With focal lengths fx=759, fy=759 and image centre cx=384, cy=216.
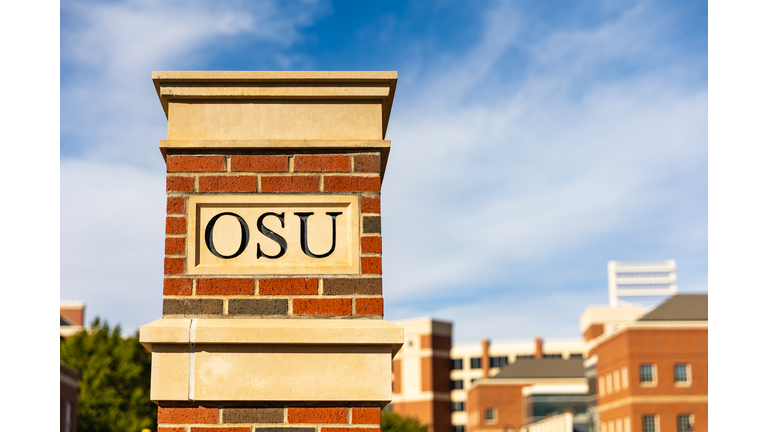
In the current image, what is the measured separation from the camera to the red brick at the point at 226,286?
3371mm

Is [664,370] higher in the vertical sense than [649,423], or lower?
higher

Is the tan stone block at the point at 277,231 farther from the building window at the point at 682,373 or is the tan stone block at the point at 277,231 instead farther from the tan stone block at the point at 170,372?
the building window at the point at 682,373

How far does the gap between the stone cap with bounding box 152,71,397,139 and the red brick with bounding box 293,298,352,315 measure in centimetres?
94

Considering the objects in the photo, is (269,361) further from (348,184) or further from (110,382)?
(110,382)

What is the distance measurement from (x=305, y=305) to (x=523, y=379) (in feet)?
267

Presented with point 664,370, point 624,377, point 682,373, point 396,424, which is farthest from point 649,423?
point 396,424

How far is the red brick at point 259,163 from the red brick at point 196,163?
61mm

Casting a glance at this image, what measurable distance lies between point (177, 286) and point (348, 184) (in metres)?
0.89

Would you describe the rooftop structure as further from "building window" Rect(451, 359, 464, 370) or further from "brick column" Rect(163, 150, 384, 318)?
"brick column" Rect(163, 150, 384, 318)

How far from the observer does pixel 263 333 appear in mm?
3252

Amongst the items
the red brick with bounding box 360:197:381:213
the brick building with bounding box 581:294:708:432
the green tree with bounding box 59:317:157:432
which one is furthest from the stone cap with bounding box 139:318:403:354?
the brick building with bounding box 581:294:708:432

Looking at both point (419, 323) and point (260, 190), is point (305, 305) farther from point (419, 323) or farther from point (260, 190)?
point (419, 323)

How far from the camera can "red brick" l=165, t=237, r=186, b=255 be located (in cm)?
341

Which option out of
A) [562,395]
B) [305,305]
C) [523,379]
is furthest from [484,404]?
[305,305]
